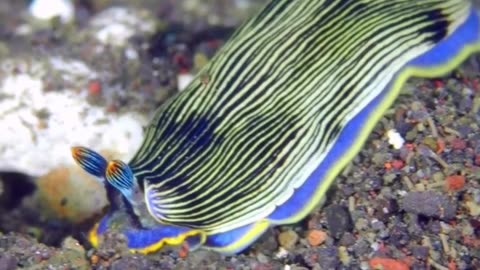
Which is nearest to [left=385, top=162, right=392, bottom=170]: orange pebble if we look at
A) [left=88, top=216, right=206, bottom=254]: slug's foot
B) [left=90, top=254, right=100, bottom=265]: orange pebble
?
[left=88, top=216, right=206, bottom=254]: slug's foot

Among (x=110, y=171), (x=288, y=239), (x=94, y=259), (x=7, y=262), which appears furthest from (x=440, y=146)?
(x=7, y=262)

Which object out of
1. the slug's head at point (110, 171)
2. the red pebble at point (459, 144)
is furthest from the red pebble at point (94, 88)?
the red pebble at point (459, 144)

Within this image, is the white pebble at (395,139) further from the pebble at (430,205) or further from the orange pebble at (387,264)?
the orange pebble at (387,264)

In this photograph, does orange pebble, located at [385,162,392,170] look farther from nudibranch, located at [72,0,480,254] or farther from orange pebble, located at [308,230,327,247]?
orange pebble, located at [308,230,327,247]

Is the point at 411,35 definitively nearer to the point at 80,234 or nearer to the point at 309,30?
the point at 309,30

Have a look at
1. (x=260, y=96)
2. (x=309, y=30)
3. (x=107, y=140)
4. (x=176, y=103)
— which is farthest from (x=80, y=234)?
(x=309, y=30)

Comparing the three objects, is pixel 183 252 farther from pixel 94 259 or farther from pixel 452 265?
pixel 452 265

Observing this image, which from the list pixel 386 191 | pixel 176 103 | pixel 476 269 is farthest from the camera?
pixel 176 103
